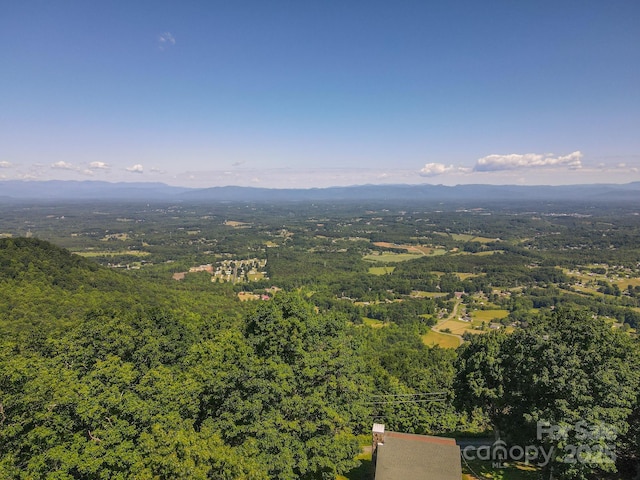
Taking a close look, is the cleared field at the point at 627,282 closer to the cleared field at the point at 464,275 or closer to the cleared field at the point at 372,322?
the cleared field at the point at 464,275

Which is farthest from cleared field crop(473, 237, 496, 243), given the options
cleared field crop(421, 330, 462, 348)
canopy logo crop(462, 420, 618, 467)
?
canopy logo crop(462, 420, 618, 467)

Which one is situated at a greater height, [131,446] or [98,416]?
[98,416]

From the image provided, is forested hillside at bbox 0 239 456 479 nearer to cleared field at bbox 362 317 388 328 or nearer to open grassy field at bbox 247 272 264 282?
cleared field at bbox 362 317 388 328

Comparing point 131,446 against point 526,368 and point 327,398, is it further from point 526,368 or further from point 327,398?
point 526,368

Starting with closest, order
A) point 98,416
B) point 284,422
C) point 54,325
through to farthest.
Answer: point 98,416, point 284,422, point 54,325

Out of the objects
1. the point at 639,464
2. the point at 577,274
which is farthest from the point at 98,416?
the point at 577,274
